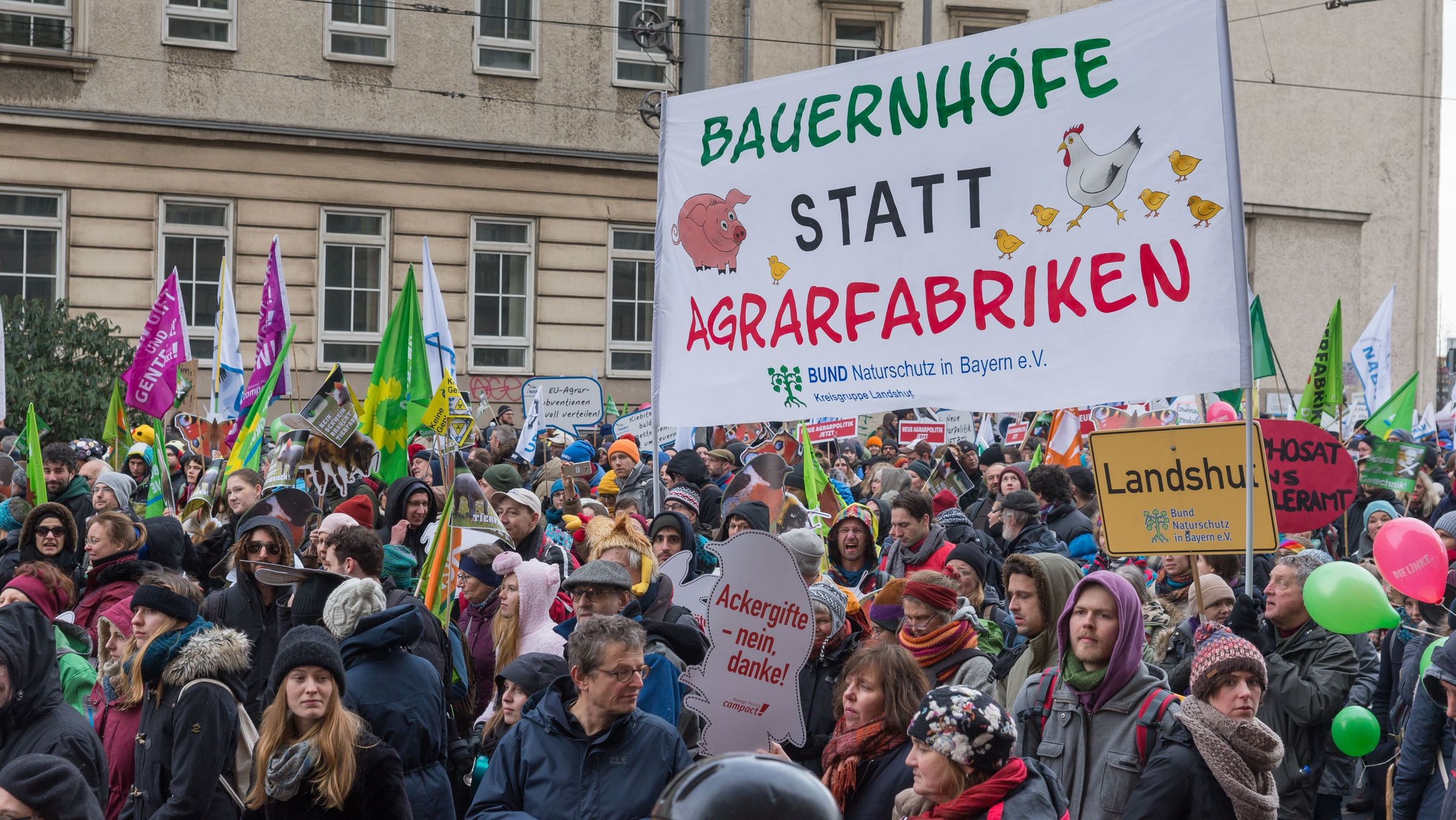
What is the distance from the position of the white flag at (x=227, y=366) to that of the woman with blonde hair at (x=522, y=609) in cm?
930

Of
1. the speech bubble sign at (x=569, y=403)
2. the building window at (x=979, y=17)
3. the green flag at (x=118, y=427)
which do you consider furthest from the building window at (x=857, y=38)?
the green flag at (x=118, y=427)

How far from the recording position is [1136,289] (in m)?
5.62

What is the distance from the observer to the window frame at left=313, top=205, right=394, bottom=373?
84.4ft

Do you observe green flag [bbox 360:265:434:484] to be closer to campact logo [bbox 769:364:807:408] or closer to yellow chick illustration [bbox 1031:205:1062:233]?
campact logo [bbox 769:364:807:408]

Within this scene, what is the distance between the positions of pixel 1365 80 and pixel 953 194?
3368 cm

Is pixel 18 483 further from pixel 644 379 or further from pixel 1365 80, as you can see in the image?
pixel 1365 80

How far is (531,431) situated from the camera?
1677cm

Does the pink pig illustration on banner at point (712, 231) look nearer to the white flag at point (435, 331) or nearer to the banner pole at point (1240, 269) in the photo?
the banner pole at point (1240, 269)

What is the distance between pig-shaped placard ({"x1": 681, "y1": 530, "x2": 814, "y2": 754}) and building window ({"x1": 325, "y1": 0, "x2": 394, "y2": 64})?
22.3 metres

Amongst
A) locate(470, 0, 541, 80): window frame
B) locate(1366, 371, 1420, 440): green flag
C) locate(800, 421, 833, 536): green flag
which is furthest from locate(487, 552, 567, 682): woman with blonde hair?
locate(470, 0, 541, 80): window frame

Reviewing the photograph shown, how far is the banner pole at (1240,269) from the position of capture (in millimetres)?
5211

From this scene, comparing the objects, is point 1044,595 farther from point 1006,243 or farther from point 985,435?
point 985,435

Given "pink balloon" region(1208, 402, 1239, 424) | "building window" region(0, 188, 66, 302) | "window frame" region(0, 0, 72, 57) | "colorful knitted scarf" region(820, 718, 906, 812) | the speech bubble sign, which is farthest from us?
"building window" region(0, 188, 66, 302)

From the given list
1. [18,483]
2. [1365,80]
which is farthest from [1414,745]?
[1365,80]
